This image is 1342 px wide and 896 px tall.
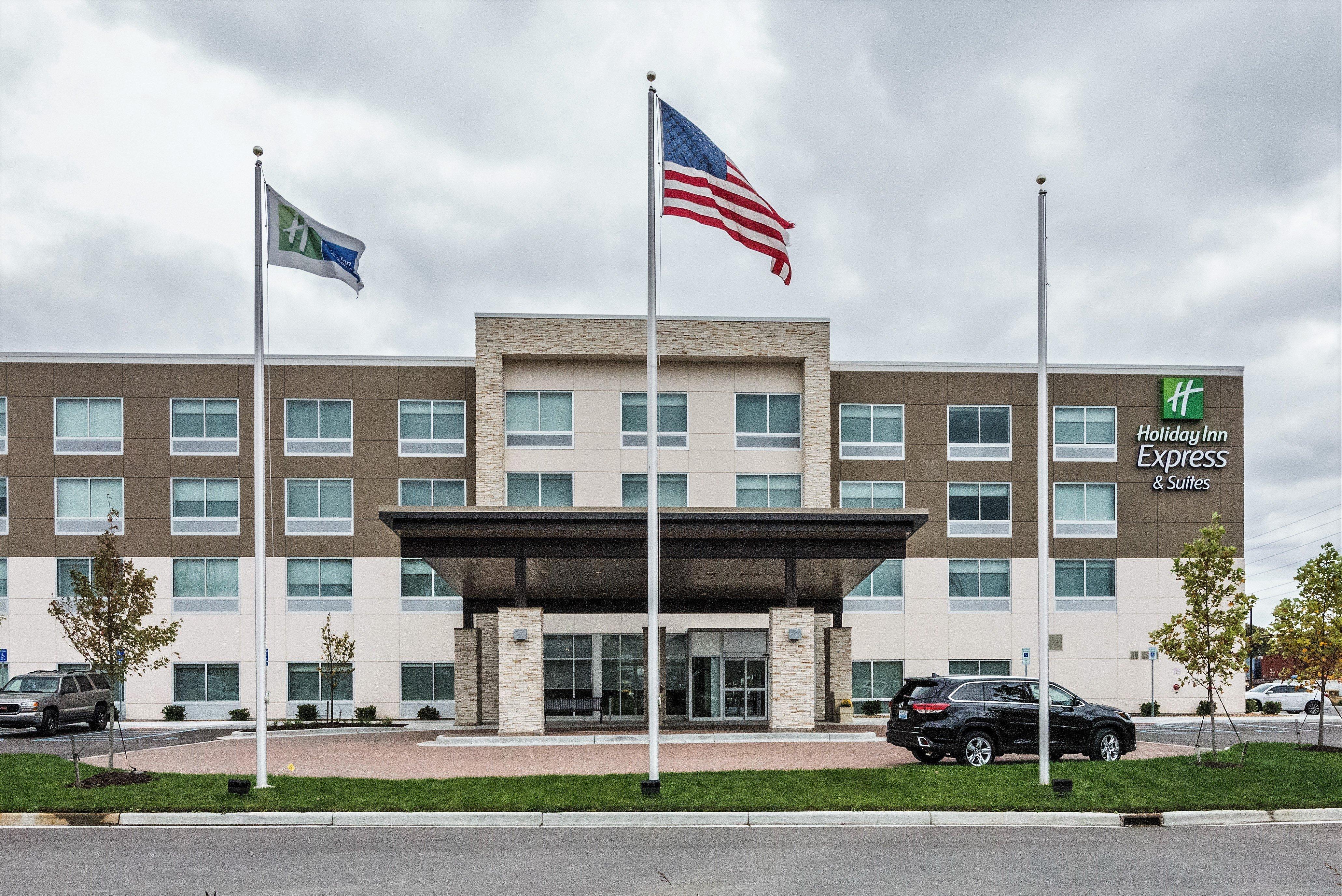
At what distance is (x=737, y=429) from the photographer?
37.3 meters

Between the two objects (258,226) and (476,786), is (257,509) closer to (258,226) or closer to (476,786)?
(258,226)

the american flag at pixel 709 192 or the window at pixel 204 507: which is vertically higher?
the american flag at pixel 709 192

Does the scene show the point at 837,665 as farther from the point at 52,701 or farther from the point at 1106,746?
the point at 52,701

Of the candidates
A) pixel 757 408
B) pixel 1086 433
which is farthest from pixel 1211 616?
pixel 1086 433

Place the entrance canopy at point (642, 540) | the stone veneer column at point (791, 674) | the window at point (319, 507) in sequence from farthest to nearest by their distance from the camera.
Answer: the window at point (319, 507), the stone veneer column at point (791, 674), the entrance canopy at point (642, 540)

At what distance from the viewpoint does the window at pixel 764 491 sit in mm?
37219

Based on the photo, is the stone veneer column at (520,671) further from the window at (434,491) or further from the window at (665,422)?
the window at (434,491)

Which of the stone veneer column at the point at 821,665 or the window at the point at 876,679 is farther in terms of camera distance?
the window at the point at 876,679

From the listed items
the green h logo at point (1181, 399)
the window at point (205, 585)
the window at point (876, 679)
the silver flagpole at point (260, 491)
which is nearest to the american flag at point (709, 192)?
the silver flagpole at point (260, 491)

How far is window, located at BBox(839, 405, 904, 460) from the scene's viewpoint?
128 feet

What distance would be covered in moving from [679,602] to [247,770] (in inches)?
722

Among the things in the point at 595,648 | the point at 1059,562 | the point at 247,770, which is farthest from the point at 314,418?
the point at 1059,562

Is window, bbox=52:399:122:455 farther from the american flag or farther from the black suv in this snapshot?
the black suv

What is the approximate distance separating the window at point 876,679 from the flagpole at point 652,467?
76.6 feet
